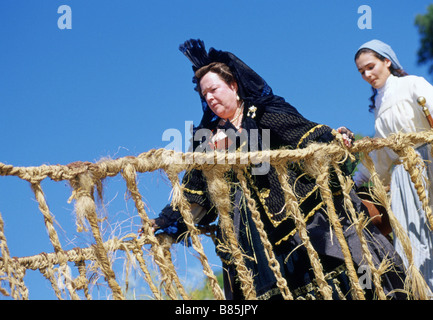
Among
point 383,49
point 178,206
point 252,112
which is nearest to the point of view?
point 178,206

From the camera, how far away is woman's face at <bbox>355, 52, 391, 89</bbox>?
3.48m

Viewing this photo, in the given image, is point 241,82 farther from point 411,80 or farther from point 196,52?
point 411,80

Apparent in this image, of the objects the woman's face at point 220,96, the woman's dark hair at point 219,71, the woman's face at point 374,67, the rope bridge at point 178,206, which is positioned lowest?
the rope bridge at point 178,206

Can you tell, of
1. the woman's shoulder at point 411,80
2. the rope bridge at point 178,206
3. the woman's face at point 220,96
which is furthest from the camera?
the woman's shoulder at point 411,80

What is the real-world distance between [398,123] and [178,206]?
5.27 ft

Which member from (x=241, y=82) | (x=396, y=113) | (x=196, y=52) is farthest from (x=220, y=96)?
(x=396, y=113)

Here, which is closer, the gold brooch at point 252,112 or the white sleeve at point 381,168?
the gold brooch at point 252,112

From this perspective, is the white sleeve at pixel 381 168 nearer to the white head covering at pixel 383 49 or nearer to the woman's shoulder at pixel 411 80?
the woman's shoulder at pixel 411 80

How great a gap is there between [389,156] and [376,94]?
49 centimetres

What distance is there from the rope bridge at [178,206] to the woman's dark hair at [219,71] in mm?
874

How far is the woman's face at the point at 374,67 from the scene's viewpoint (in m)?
3.48

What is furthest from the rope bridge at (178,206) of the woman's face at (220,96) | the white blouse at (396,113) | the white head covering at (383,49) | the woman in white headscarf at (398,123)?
the white head covering at (383,49)

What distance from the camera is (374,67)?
137 inches

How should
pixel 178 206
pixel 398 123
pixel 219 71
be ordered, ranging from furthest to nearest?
1. pixel 398 123
2. pixel 219 71
3. pixel 178 206
